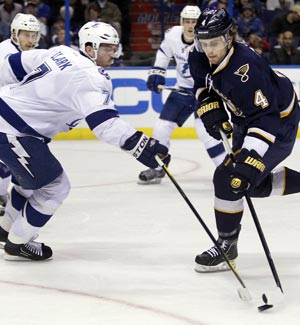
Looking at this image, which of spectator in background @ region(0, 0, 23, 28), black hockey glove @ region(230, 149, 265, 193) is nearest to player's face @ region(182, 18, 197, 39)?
black hockey glove @ region(230, 149, 265, 193)

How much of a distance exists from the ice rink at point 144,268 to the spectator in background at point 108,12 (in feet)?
11.1

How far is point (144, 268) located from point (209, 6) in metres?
5.58

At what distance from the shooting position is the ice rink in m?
3.36

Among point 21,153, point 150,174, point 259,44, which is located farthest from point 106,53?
point 259,44

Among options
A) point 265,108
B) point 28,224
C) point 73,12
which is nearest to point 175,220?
point 28,224

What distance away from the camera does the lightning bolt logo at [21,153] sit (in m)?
4.01

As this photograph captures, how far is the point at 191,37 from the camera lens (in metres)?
6.56

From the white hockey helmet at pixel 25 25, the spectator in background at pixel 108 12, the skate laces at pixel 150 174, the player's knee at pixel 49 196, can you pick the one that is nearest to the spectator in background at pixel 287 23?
the spectator in background at pixel 108 12

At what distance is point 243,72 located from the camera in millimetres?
3703

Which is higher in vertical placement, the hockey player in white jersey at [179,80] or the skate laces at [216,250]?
the skate laces at [216,250]

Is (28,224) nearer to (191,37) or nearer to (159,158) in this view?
(159,158)

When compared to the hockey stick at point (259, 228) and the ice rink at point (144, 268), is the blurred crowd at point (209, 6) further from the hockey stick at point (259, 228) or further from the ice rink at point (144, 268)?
the hockey stick at point (259, 228)

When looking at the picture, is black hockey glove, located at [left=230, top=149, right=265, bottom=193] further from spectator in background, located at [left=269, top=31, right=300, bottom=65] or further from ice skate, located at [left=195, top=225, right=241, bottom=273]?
spectator in background, located at [left=269, top=31, right=300, bottom=65]

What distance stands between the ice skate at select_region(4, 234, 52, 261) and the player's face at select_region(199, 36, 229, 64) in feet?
3.69
